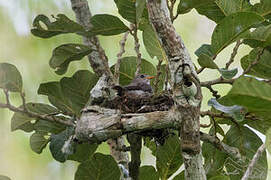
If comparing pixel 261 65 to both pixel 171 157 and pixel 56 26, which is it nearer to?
pixel 171 157

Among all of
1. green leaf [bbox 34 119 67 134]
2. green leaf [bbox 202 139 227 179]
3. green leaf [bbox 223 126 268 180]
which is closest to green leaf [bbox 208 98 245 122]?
green leaf [bbox 223 126 268 180]

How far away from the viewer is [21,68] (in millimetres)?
3297

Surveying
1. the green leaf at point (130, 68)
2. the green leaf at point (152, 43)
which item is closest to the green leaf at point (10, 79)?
the green leaf at point (130, 68)

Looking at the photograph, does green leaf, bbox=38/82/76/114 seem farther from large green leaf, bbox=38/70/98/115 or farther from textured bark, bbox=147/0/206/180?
textured bark, bbox=147/0/206/180

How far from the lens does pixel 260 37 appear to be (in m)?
2.19

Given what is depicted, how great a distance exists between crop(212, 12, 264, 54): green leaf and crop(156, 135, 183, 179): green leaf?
1.78 ft

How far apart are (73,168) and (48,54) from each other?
87cm

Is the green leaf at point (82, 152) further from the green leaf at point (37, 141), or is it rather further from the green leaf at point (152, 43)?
the green leaf at point (152, 43)

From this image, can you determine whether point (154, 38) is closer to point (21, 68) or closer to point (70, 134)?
point (70, 134)

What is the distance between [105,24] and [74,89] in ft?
1.35

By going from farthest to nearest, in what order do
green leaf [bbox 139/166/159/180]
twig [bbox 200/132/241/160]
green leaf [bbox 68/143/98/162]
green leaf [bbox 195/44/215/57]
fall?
1. green leaf [bbox 68/143/98/162]
2. green leaf [bbox 139/166/159/180]
3. green leaf [bbox 195/44/215/57]
4. twig [bbox 200/132/241/160]

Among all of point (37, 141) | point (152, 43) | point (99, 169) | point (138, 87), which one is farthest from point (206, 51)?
point (37, 141)

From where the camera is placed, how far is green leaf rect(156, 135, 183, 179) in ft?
8.01

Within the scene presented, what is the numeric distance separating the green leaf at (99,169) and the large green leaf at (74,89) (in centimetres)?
42
